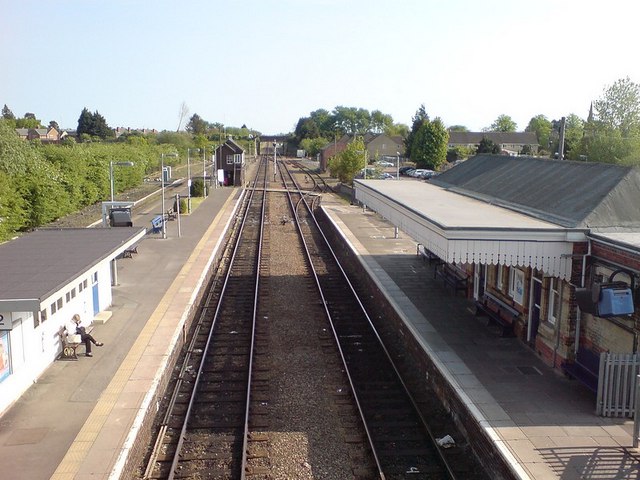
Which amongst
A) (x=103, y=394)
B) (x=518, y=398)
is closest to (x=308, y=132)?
(x=103, y=394)

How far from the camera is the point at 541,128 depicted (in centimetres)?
12631

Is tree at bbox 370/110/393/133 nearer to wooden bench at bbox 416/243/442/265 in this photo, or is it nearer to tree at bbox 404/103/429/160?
tree at bbox 404/103/429/160

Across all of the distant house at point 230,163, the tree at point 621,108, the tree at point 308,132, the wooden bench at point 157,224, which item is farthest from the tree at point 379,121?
the wooden bench at point 157,224

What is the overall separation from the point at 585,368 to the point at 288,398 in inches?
220

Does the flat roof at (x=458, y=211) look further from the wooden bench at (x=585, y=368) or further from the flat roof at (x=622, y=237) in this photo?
the wooden bench at (x=585, y=368)

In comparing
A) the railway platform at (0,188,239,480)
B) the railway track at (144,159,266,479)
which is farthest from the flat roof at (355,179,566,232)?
the railway platform at (0,188,239,480)

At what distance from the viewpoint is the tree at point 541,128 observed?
10975 cm

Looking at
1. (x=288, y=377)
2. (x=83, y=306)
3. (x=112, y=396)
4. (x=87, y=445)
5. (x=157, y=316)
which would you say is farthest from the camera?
(x=157, y=316)

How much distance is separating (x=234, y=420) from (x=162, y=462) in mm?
1757

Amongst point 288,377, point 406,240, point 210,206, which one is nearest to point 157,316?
point 288,377

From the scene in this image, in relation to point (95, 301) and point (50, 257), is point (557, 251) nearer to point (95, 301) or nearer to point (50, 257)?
point (95, 301)

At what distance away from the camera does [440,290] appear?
19.0 meters

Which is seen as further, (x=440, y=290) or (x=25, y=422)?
(x=440, y=290)

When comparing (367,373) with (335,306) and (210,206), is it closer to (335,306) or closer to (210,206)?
(335,306)
